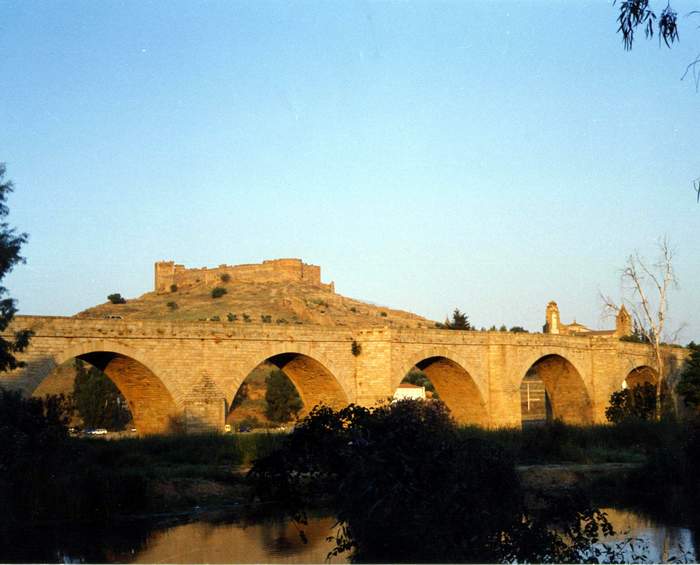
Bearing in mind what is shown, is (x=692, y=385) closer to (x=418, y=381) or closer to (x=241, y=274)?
(x=418, y=381)

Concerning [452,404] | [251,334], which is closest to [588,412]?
[452,404]

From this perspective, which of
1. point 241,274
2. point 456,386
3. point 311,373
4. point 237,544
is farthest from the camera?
point 241,274

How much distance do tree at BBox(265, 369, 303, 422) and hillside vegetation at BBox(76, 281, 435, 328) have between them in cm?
819

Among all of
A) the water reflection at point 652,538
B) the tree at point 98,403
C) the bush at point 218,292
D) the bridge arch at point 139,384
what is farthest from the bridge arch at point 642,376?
the bush at point 218,292

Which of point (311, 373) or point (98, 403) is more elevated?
point (311, 373)

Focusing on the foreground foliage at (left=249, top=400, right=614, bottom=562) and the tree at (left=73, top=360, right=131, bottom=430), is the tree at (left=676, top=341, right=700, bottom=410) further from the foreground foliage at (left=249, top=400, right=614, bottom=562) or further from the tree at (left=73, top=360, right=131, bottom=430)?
the foreground foliage at (left=249, top=400, right=614, bottom=562)

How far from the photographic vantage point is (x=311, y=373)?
29.5m

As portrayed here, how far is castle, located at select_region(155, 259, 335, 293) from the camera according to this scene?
69.4 meters

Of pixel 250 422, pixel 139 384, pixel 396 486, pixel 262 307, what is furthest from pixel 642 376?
pixel 396 486

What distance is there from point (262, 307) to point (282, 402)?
15.9 m

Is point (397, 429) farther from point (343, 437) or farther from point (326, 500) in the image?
point (326, 500)

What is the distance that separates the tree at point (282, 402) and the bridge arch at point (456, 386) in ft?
36.8

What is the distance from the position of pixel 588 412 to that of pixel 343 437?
33.7m

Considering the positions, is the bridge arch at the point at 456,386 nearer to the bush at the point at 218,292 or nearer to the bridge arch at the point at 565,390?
the bridge arch at the point at 565,390
